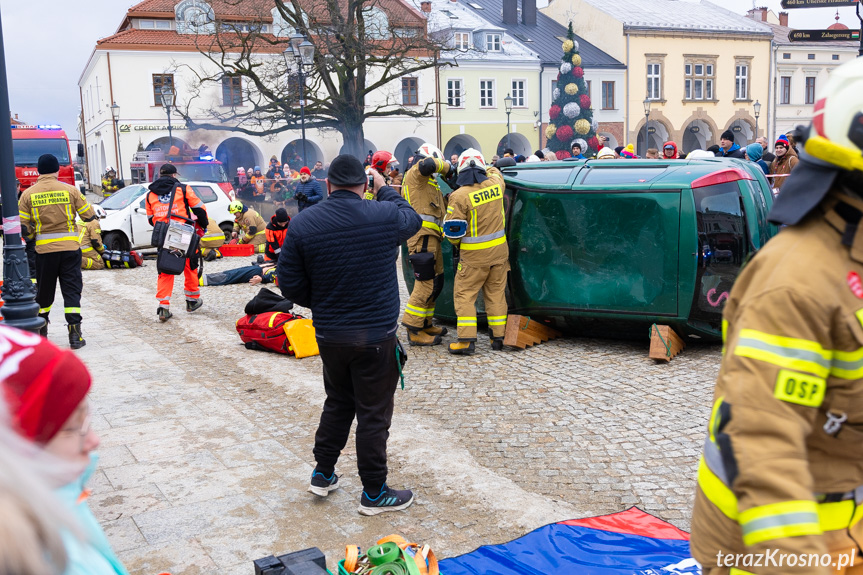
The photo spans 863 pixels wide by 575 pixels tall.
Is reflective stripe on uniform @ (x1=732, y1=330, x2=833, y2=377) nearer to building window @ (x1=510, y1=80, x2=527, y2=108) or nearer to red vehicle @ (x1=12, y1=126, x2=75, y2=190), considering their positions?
red vehicle @ (x1=12, y1=126, x2=75, y2=190)

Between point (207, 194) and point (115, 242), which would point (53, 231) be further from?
point (207, 194)

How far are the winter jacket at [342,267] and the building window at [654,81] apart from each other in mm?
48631

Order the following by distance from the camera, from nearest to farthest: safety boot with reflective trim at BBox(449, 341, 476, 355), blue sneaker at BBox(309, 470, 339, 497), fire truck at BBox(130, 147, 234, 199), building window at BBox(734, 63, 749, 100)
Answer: blue sneaker at BBox(309, 470, 339, 497) < safety boot with reflective trim at BBox(449, 341, 476, 355) < fire truck at BBox(130, 147, 234, 199) < building window at BBox(734, 63, 749, 100)

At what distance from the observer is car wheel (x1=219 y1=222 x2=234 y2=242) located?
19.0 m

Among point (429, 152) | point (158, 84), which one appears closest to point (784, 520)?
point (429, 152)

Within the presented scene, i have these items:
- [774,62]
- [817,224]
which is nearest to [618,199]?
[817,224]

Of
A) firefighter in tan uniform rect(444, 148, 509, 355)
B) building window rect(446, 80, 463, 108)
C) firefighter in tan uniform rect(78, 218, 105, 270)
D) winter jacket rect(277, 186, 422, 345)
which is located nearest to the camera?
winter jacket rect(277, 186, 422, 345)

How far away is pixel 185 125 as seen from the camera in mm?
41344

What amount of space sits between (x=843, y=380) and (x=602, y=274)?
6.14 meters

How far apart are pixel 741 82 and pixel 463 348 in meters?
49.9

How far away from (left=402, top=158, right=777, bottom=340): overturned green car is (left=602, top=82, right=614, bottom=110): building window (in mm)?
42839

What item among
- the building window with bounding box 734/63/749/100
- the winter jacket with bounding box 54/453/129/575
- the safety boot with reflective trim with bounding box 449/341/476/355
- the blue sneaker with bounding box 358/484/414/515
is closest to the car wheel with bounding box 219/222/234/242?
the safety boot with reflective trim with bounding box 449/341/476/355

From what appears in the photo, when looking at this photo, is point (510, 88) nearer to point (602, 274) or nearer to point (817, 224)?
point (602, 274)

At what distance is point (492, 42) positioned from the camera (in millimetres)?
47156
